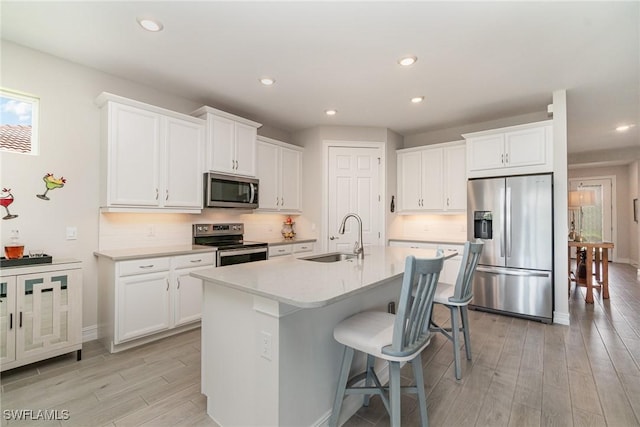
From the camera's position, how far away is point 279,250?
4.18m

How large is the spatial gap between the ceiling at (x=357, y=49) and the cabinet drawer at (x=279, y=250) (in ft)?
6.18

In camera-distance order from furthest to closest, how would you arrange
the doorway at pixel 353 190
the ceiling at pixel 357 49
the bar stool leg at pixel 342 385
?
1. the doorway at pixel 353 190
2. the ceiling at pixel 357 49
3. the bar stool leg at pixel 342 385

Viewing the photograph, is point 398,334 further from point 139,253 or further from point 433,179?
point 433,179

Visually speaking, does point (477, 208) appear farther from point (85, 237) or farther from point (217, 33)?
point (85, 237)

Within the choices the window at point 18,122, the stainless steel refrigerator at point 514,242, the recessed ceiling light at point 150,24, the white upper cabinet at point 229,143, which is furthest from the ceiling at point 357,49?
the stainless steel refrigerator at point 514,242

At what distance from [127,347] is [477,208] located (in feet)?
13.8

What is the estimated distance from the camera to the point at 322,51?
263 centimetres

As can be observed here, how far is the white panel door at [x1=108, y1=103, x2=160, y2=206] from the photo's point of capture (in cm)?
288

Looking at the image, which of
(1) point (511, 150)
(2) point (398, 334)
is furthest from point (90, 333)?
(1) point (511, 150)

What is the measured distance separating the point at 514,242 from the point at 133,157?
14.3 ft

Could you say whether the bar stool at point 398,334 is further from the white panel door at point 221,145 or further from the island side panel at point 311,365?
the white panel door at point 221,145

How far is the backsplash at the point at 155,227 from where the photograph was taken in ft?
10.1

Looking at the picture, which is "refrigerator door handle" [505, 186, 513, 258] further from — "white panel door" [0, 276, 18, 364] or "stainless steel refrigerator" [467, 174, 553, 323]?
"white panel door" [0, 276, 18, 364]
